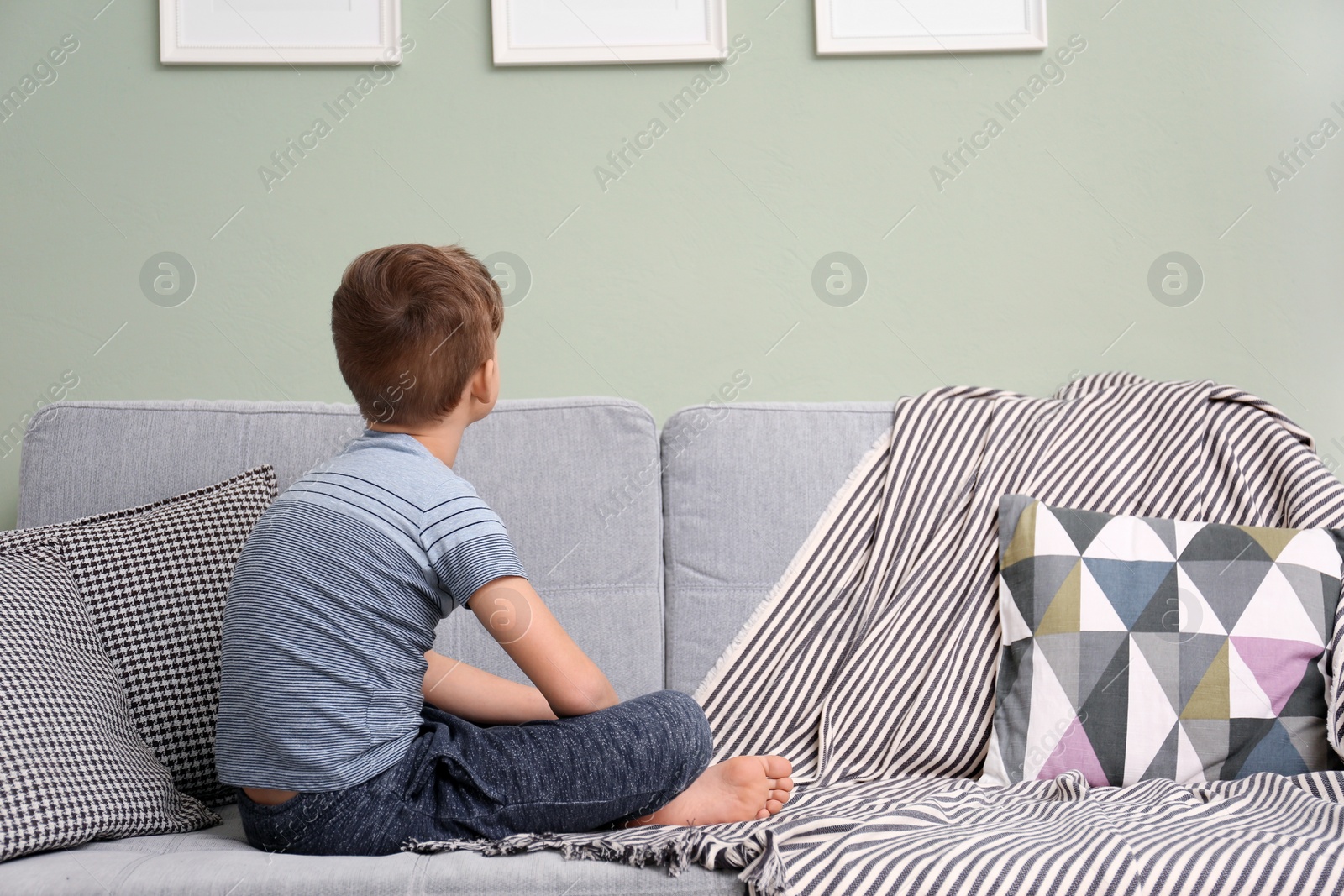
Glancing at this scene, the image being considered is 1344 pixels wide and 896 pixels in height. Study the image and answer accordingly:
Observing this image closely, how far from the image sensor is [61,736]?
0.97 metres

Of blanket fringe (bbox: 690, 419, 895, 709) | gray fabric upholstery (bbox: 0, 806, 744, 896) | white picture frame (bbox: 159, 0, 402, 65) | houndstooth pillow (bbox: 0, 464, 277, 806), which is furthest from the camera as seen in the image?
white picture frame (bbox: 159, 0, 402, 65)

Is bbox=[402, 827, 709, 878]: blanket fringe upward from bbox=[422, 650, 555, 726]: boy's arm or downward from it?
downward

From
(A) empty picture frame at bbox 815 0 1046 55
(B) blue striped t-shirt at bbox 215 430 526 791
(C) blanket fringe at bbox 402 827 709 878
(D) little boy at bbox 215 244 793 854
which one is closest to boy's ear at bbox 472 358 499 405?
(D) little boy at bbox 215 244 793 854

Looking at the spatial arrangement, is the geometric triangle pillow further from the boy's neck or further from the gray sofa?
the boy's neck

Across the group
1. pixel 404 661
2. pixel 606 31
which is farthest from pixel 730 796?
pixel 606 31

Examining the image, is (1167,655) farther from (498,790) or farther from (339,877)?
(339,877)

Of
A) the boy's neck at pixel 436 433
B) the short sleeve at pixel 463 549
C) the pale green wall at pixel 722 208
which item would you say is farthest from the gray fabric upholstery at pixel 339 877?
the pale green wall at pixel 722 208

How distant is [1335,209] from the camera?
1785mm

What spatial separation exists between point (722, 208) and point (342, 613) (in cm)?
107

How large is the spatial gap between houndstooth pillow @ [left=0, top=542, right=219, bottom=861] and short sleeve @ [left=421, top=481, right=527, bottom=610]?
402 millimetres

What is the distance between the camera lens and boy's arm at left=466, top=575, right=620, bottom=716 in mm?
947

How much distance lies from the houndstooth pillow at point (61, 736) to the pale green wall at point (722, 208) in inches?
25.6

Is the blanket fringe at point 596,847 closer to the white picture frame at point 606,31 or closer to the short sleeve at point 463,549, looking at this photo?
the short sleeve at point 463,549

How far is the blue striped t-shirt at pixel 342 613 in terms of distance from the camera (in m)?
0.93
